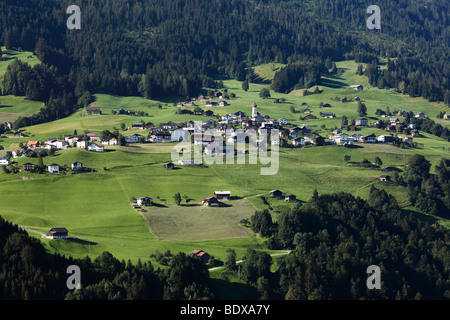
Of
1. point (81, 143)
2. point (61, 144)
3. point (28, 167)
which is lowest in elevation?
point (61, 144)

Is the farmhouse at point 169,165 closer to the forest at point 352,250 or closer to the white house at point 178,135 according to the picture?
the white house at point 178,135

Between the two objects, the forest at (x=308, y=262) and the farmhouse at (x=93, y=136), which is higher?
the farmhouse at (x=93, y=136)

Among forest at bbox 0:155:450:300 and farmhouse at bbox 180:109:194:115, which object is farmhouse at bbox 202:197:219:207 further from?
farmhouse at bbox 180:109:194:115

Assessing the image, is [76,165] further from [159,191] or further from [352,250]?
[352,250]

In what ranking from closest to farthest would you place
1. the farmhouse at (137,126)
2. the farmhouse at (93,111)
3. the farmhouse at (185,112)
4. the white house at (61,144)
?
the white house at (61,144), the farmhouse at (137,126), the farmhouse at (185,112), the farmhouse at (93,111)

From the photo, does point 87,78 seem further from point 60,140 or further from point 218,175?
point 218,175

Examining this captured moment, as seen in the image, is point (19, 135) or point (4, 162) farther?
point (19, 135)

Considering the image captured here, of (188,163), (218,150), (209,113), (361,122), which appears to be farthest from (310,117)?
(188,163)

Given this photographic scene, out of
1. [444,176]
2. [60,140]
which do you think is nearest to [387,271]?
[444,176]

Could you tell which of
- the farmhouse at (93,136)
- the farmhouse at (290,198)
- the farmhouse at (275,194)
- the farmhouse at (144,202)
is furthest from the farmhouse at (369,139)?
the farmhouse at (144,202)
